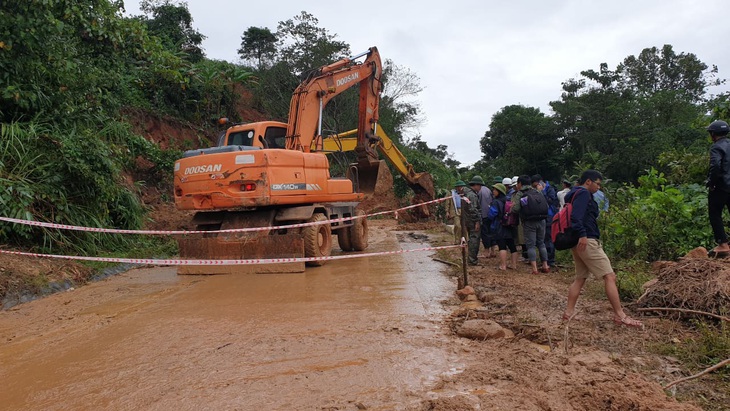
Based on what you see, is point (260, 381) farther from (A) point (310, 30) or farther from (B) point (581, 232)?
(A) point (310, 30)

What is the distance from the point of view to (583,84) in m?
35.4

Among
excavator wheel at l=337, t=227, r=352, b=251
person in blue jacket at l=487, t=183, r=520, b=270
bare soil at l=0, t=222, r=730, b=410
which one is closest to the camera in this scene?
bare soil at l=0, t=222, r=730, b=410

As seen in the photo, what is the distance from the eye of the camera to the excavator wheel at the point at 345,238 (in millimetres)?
10875

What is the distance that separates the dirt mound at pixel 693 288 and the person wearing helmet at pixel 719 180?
0.69m

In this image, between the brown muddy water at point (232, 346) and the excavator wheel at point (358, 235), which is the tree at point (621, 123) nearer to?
the excavator wheel at point (358, 235)

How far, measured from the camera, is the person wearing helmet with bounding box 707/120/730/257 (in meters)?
5.85

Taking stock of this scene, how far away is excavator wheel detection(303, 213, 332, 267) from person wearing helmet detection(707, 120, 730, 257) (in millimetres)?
5569

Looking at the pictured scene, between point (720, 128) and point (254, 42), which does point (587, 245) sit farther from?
point (254, 42)

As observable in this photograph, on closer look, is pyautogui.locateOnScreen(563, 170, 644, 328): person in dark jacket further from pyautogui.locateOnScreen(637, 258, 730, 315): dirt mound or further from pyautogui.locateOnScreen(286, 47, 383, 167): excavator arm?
pyautogui.locateOnScreen(286, 47, 383, 167): excavator arm

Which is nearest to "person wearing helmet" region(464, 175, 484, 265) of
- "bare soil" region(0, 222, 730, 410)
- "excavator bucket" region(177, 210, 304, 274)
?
"bare soil" region(0, 222, 730, 410)

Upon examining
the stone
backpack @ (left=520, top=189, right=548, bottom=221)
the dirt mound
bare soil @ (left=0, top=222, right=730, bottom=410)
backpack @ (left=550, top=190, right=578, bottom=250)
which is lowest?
bare soil @ (left=0, top=222, right=730, bottom=410)

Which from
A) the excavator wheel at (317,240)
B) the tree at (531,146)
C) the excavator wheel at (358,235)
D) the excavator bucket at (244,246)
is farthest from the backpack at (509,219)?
the tree at (531,146)

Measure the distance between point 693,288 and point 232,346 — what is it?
443 cm

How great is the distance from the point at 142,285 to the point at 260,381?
5.03 meters
